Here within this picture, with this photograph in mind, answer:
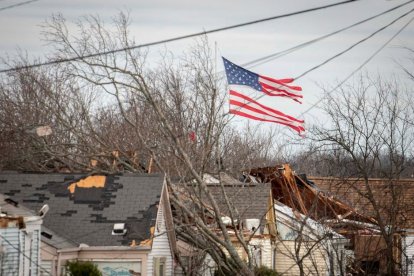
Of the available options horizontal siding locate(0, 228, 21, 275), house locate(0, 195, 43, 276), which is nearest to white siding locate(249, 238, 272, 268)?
house locate(0, 195, 43, 276)

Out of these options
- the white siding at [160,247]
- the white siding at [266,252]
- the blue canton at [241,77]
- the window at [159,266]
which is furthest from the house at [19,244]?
the white siding at [266,252]

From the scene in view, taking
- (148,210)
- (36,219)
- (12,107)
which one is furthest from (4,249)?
(12,107)

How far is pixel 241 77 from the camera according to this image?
25.1m

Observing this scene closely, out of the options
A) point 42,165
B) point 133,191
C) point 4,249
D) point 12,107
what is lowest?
point 4,249

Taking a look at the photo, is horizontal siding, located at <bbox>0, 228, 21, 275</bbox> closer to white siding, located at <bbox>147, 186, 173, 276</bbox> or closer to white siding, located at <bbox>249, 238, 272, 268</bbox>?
white siding, located at <bbox>147, 186, 173, 276</bbox>

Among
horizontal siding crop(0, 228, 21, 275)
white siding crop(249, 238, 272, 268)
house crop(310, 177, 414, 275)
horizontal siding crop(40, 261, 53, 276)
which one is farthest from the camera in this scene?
white siding crop(249, 238, 272, 268)

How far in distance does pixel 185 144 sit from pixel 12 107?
22874 mm

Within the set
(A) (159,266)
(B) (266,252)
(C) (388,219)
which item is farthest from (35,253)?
(C) (388,219)

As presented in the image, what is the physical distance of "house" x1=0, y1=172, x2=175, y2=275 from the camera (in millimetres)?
23312

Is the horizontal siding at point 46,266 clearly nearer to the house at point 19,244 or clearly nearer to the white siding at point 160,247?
the house at point 19,244

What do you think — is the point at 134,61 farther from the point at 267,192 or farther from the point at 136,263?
the point at 267,192

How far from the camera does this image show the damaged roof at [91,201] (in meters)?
23.8

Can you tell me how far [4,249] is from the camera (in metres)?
19.6

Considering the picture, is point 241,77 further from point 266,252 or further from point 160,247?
point 266,252
